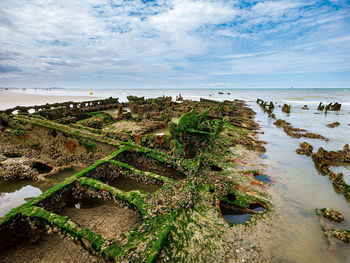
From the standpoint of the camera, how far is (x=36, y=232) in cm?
554

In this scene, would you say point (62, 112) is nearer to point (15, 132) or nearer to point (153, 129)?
point (15, 132)

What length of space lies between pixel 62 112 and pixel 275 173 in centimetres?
2825

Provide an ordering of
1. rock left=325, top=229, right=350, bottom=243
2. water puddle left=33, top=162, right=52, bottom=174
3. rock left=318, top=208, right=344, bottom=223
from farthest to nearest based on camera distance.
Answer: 1. water puddle left=33, top=162, right=52, bottom=174
2. rock left=318, top=208, right=344, bottom=223
3. rock left=325, top=229, right=350, bottom=243

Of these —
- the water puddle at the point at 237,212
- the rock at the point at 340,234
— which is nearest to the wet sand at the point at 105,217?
the water puddle at the point at 237,212

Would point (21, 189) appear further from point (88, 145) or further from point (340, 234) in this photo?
point (340, 234)

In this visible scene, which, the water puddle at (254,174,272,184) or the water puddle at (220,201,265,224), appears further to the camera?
the water puddle at (254,174,272,184)

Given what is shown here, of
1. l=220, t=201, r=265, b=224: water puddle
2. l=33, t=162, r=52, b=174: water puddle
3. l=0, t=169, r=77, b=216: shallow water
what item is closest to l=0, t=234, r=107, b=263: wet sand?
l=0, t=169, r=77, b=216: shallow water

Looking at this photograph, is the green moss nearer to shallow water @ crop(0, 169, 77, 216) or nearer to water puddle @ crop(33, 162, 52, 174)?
shallow water @ crop(0, 169, 77, 216)

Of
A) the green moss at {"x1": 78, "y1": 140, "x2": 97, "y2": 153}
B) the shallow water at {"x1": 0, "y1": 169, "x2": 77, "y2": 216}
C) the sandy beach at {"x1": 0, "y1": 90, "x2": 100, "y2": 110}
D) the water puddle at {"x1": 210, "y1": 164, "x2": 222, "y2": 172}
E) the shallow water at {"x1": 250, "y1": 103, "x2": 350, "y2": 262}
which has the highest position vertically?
the sandy beach at {"x1": 0, "y1": 90, "x2": 100, "y2": 110}

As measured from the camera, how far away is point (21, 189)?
9633 mm

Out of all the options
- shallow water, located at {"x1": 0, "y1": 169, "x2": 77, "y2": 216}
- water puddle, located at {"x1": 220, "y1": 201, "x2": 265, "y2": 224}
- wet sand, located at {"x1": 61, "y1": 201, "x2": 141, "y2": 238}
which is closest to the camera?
wet sand, located at {"x1": 61, "y1": 201, "x2": 141, "y2": 238}

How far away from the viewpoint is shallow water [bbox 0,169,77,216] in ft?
28.2

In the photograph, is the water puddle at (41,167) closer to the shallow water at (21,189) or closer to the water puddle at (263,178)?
the shallow water at (21,189)

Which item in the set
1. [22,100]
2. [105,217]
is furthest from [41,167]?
[22,100]
